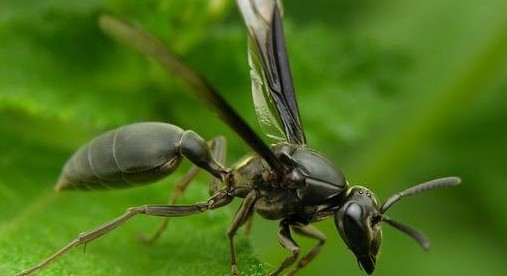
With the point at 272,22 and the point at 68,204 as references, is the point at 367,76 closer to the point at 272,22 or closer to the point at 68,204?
the point at 272,22

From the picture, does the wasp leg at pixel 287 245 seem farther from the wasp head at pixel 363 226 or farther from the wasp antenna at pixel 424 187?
the wasp antenna at pixel 424 187

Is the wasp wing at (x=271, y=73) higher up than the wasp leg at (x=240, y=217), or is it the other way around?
the wasp wing at (x=271, y=73)

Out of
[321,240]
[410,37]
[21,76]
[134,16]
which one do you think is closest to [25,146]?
[21,76]

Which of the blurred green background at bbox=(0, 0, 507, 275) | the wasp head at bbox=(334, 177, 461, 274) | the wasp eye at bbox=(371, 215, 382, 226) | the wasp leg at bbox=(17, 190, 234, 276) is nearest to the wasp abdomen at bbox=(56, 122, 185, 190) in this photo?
the wasp leg at bbox=(17, 190, 234, 276)

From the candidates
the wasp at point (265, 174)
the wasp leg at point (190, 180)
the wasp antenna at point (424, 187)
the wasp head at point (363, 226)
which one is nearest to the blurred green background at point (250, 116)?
the wasp leg at point (190, 180)

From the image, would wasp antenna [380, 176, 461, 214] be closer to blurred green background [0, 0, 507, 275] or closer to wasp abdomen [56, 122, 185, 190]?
blurred green background [0, 0, 507, 275]

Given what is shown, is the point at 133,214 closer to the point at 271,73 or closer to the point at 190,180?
the point at 190,180

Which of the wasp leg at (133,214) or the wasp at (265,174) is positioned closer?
the wasp at (265,174)
